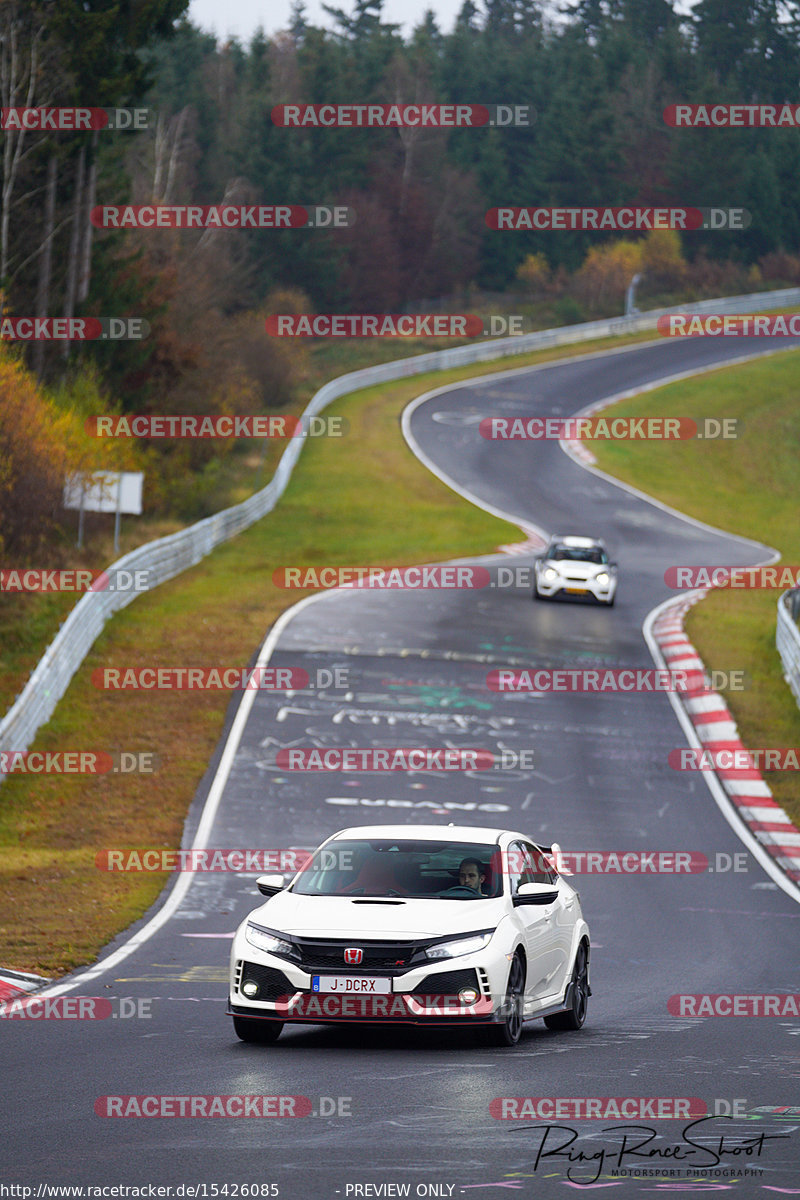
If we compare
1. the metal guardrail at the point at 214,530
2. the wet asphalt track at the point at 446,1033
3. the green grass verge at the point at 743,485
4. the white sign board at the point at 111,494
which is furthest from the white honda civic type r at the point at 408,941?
the white sign board at the point at 111,494

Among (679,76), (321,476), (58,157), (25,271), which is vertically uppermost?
(679,76)

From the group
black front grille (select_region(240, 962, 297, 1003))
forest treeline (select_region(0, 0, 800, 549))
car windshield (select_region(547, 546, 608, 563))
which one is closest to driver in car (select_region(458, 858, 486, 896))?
black front grille (select_region(240, 962, 297, 1003))

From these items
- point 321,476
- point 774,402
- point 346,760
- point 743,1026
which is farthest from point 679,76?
point 743,1026

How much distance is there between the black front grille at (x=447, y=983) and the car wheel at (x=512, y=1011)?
13.6 inches

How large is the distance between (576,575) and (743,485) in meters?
27.1

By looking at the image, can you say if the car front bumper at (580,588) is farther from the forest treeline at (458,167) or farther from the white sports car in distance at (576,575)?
the forest treeline at (458,167)

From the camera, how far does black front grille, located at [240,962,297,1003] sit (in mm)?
9648

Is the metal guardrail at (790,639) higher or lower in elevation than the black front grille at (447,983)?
lower

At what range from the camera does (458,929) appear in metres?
9.79

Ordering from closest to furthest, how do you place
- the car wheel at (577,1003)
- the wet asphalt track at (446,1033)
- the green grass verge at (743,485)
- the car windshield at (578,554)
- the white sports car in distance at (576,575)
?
1. the wet asphalt track at (446,1033)
2. the car wheel at (577,1003)
3. the green grass verge at (743,485)
4. the white sports car in distance at (576,575)
5. the car windshield at (578,554)

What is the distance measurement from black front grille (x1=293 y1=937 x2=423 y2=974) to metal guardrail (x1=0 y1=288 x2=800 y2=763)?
13223 mm

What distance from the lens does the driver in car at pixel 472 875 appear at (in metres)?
10.5

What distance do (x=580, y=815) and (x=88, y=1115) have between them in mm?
14028

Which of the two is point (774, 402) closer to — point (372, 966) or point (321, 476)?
point (321, 476)
